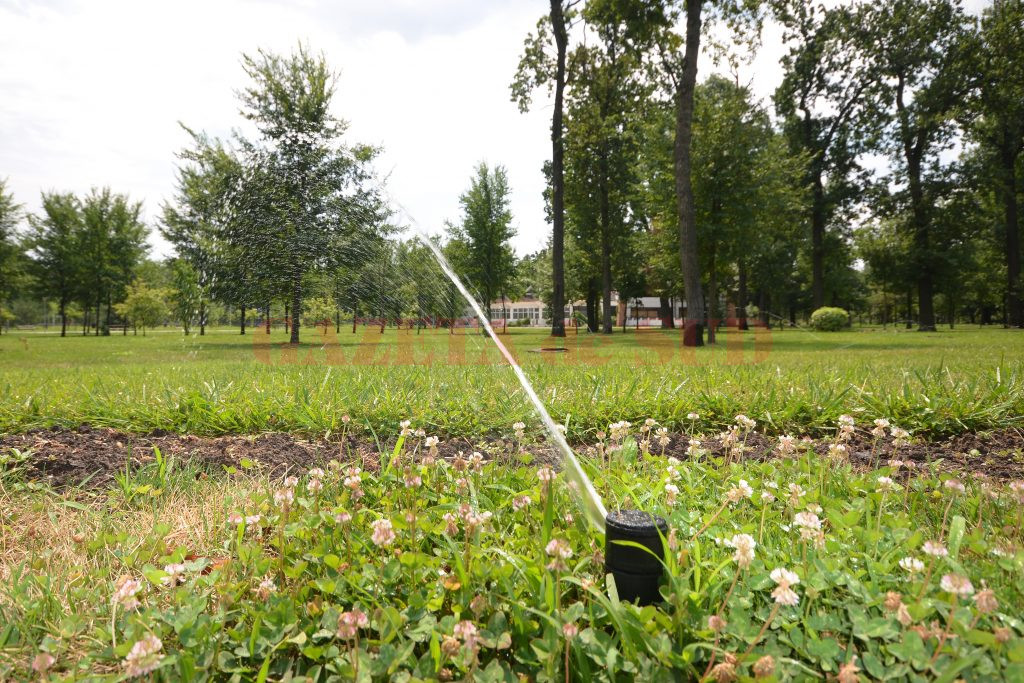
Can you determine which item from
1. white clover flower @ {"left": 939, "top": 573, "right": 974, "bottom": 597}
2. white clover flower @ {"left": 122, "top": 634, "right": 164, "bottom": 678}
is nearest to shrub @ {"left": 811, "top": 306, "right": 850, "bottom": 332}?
white clover flower @ {"left": 939, "top": 573, "right": 974, "bottom": 597}

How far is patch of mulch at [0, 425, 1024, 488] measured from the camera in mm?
2424

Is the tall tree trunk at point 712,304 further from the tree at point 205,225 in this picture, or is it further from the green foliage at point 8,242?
the green foliage at point 8,242

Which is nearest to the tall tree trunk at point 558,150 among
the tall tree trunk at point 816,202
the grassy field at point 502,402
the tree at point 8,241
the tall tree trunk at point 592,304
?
the grassy field at point 502,402

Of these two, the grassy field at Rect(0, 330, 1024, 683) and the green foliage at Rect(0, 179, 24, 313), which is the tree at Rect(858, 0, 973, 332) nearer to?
the grassy field at Rect(0, 330, 1024, 683)

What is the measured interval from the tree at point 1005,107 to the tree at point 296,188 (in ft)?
91.6

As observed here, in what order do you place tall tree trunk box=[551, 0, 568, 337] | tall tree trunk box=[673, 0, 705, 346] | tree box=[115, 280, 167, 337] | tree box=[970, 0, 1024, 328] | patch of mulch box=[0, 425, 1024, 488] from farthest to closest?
tree box=[115, 280, 167, 337] < tree box=[970, 0, 1024, 328] < tall tree trunk box=[551, 0, 568, 337] < tall tree trunk box=[673, 0, 705, 346] < patch of mulch box=[0, 425, 1024, 488]

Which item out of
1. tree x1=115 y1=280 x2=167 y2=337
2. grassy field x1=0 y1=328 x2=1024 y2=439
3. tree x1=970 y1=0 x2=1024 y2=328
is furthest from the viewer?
tree x1=115 y1=280 x2=167 y2=337

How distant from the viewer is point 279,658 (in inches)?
42.9

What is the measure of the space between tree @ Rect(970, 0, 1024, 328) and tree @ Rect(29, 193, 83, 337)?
56.9 metres

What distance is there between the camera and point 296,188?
385 inches

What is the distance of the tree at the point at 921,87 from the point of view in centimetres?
2255

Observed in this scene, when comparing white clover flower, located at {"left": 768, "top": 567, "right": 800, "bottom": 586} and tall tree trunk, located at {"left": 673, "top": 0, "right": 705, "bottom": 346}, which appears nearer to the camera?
white clover flower, located at {"left": 768, "top": 567, "right": 800, "bottom": 586}

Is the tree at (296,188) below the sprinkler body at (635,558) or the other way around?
the other way around

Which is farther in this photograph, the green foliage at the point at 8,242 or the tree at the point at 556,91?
the green foliage at the point at 8,242
